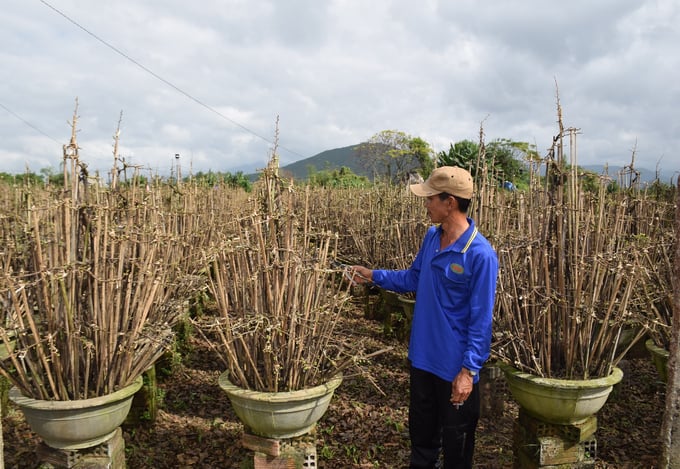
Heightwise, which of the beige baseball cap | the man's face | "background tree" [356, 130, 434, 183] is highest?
"background tree" [356, 130, 434, 183]

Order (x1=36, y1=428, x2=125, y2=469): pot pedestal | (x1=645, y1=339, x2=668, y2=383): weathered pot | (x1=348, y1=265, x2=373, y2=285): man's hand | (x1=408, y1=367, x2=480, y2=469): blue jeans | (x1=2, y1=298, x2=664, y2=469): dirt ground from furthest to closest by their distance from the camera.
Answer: (x1=645, y1=339, x2=668, y2=383): weathered pot
(x1=2, y1=298, x2=664, y2=469): dirt ground
(x1=348, y1=265, x2=373, y2=285): man's hand
(x1=36, y1=428, x2=125, y2=469): pot pedestal
(x1=408, y1=367, x2=480, y2=469): blue jeans

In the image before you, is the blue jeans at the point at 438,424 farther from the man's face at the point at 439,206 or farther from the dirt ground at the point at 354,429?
the man's face at the point at 439,206

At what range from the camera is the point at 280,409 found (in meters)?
1.98

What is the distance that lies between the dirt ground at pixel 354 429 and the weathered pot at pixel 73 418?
0.58 metres

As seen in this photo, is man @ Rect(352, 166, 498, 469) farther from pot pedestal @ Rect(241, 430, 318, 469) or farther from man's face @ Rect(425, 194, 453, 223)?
pot pedestal @ Rect(241, 430, 318, 469)

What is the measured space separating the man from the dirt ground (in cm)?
58

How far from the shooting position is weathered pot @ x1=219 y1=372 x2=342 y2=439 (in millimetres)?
1972

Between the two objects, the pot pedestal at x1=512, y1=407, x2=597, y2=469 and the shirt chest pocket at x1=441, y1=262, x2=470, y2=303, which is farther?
the pot pedestal at x1=512, y1=407, x2=597, y2=469

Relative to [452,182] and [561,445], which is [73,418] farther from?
[561,445]

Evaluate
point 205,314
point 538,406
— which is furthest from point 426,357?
point 205,314

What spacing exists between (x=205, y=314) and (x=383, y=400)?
2.81 m

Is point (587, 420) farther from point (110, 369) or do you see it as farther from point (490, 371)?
point (110, 369)

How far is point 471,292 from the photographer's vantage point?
6.21 ft

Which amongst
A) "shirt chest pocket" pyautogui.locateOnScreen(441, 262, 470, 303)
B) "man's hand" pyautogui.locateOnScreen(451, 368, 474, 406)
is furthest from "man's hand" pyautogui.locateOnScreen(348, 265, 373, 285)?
"man's hand" pyautogui.locateOnScreen(451, 368, 474, 406)
